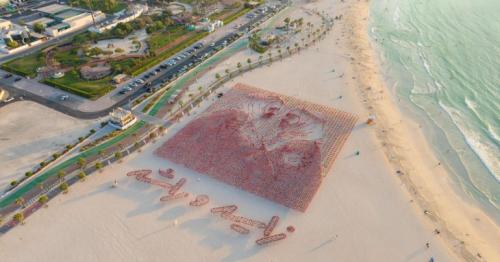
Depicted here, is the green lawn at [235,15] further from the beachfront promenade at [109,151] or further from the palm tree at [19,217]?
the palm tree at [19,217]

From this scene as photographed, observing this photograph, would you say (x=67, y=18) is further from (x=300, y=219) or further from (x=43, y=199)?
(x=300, y=219)

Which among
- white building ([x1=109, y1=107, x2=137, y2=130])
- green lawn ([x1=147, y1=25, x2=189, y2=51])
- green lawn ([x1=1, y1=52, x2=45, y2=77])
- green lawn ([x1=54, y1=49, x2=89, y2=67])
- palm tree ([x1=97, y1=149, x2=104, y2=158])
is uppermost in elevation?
green lawn ([x1=147, y1=25, x2=189, y2=51])

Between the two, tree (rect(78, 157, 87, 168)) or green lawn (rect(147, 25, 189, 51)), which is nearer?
tree (rect(78, 157, 87, 168))

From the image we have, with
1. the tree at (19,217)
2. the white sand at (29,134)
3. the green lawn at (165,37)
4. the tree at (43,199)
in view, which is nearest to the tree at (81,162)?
the tree at (43,199)

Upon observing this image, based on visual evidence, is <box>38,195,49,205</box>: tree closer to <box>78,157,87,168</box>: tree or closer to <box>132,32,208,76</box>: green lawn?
<box>78,157,87,168</box>: tree

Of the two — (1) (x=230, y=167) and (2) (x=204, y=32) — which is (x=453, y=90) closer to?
(1) (x=230, y=167)

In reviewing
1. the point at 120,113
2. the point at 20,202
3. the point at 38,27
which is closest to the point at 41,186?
the point at 20,202

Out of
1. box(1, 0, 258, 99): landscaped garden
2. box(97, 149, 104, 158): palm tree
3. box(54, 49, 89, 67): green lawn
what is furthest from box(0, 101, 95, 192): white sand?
box(54, 49, 89, 67): green lawn
